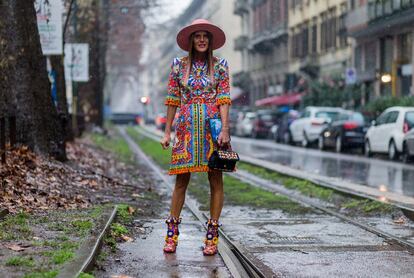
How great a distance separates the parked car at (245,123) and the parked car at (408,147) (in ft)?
85.2

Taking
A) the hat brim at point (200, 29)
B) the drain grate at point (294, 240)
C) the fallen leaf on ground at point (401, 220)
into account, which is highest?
the hat brim at point (200, 29)

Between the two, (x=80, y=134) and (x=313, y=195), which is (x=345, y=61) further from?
(x=313, y=195)

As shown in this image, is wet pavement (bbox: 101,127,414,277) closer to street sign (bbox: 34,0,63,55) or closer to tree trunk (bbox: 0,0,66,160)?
tree trunk (bbox: 0,0,66,160)

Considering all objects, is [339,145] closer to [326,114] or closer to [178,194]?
[326,114]

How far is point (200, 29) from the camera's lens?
7832 mm

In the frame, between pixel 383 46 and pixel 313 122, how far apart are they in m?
9.00

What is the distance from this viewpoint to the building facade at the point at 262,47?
66812mm

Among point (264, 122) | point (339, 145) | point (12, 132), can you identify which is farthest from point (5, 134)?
point (264, 122)

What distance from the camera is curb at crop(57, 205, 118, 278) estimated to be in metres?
6.05

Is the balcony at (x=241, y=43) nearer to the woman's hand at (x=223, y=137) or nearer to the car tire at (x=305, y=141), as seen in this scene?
the car tire at (x=305, y=141)

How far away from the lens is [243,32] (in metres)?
84.5

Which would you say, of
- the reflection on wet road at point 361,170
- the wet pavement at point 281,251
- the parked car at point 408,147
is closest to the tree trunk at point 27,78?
the wet pavement at point 281,251

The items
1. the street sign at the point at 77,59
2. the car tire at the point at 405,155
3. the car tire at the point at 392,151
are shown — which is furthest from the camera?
the street sign at the point at 77,59

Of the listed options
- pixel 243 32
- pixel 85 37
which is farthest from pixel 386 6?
pixel 243 32
